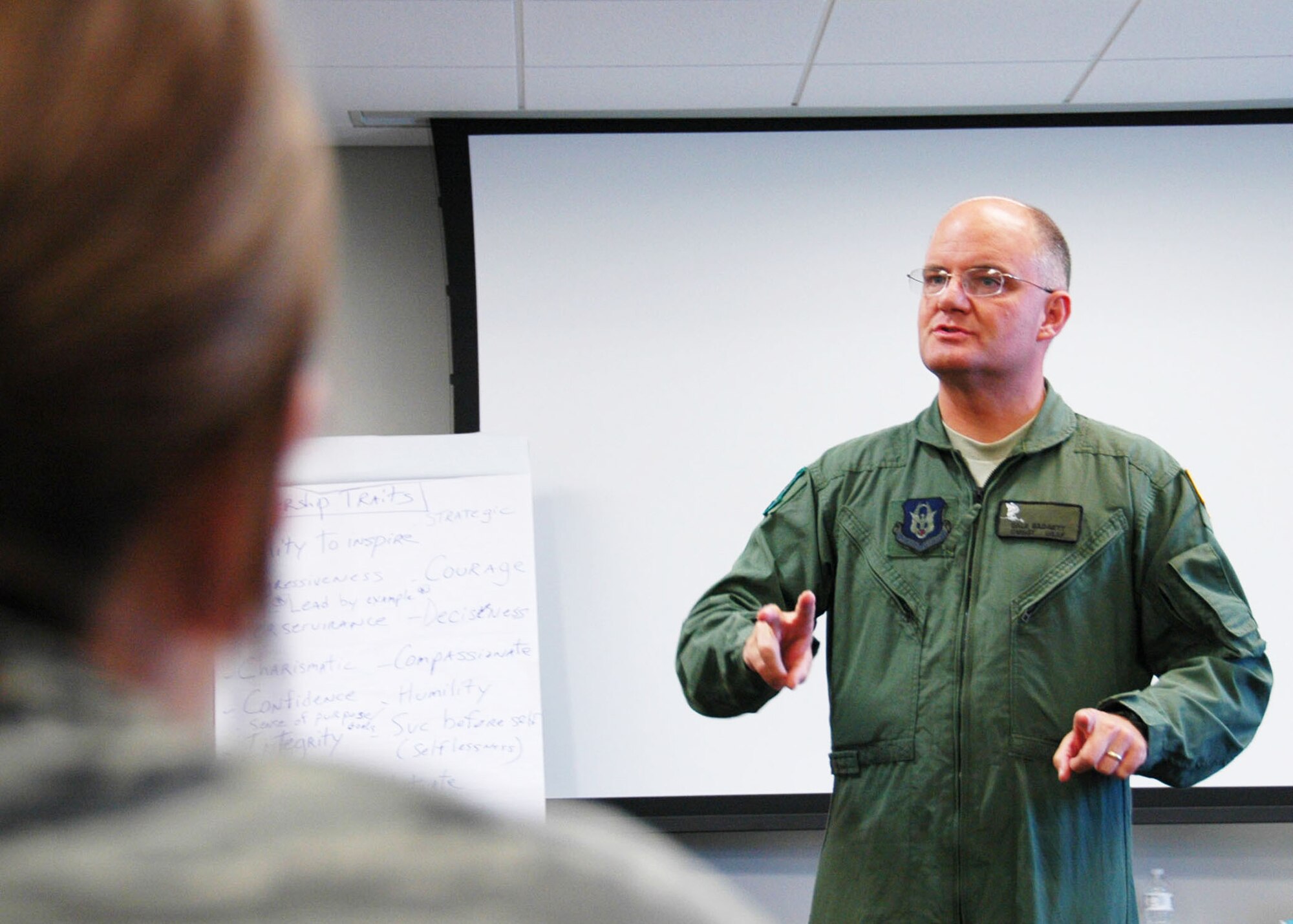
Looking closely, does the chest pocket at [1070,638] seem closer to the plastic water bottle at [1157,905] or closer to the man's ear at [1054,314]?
the man's ear at [1054,314]

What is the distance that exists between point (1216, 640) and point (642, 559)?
1778 millimetres

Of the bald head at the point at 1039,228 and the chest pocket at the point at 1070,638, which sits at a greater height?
the bald head at the point at 1039,228

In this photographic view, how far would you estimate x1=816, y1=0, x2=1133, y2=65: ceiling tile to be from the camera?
280 cm

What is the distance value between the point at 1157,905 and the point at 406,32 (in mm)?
2799

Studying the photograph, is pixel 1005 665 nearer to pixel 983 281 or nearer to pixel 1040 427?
pixel 1040 427

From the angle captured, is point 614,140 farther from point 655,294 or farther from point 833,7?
point 833,7

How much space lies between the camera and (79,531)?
0.28 metres

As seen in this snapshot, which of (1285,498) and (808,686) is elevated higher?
(1285,498)

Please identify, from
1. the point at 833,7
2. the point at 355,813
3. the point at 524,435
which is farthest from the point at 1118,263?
the point at 355,813

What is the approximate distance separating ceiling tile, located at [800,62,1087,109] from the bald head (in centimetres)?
131

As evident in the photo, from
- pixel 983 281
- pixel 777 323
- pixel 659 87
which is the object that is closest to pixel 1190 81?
pixel 777 323

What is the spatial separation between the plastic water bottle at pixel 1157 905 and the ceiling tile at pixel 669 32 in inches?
88.9

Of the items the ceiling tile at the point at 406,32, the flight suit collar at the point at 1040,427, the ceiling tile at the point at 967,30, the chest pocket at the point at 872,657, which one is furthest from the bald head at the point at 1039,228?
the ceiling tile at the point at 406,32

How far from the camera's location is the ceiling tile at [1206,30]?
111 inches
